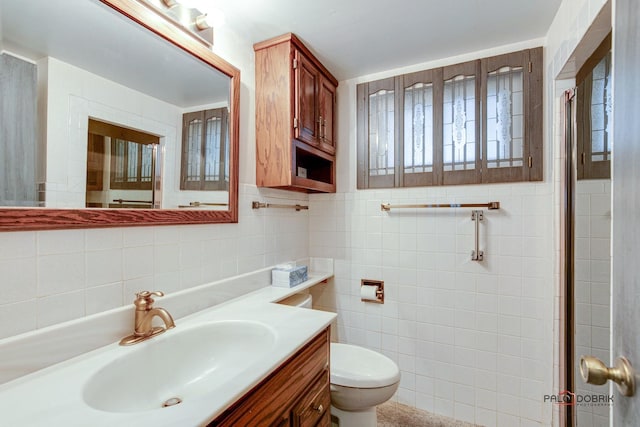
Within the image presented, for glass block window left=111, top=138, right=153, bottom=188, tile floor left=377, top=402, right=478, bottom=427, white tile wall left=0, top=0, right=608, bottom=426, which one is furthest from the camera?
tile floor left=377, top=402, right=478, bottom=427

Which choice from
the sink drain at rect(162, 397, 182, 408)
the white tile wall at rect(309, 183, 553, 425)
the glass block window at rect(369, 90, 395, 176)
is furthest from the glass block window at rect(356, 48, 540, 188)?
the sink drain at rect(162, 397, 182, 408)

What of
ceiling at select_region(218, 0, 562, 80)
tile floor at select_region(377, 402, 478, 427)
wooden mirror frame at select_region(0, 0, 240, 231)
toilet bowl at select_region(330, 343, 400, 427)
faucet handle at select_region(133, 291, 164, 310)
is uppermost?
ceiling at select_region(218, 0, 562, 80)

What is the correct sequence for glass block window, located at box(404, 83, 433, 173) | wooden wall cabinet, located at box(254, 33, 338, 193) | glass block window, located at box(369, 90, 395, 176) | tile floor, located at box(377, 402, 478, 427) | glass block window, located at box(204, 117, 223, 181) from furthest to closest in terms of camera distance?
1. glass block window, located at box(369, 90, 395, 176)
2. glass block window, located at box(404, 83, 433, 173)
3. tile floor, located at box(377, 402, 478, 427)
4. wooden wall cabinet, located at box(254, 33, 338, 193)
5. glass block window, located at box(204, 117, 223, 181)

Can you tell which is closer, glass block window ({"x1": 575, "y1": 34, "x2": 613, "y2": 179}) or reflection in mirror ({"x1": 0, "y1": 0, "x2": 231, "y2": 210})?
reflection in mirror ({"x1": 0, "y1": 0, "x2": 231, "y2": 210})

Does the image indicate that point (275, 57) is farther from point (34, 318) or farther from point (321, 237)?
point (34, 318)

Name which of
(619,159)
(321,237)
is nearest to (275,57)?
(321,237)

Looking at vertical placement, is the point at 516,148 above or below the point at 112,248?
above

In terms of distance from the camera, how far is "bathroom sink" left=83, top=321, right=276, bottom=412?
0.81 meters

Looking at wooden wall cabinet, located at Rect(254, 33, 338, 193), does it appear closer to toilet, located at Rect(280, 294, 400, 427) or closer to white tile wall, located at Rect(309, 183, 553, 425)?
white tile wall, located at Rect(309, 183, 553, 425)

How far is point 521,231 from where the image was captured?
1.73m

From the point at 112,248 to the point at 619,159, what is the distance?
1.38m

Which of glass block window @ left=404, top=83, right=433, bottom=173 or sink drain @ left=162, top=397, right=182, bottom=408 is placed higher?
glass block window @ left=404, top=83, right=433, bottom=173

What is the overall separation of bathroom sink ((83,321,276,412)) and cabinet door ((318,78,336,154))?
1290 millimetres

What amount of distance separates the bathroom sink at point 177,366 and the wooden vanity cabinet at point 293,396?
76mm
